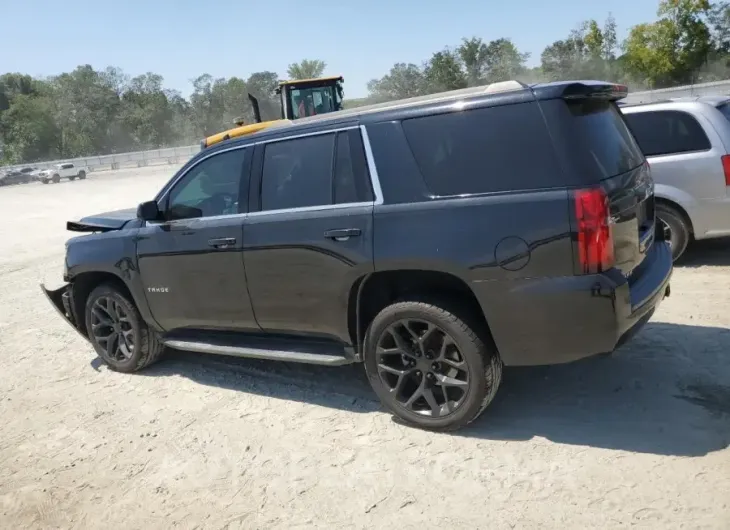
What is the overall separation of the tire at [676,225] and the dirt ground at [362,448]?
118 cm

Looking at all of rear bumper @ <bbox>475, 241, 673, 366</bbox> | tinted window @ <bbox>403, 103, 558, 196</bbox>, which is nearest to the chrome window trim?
tinted window @ <bbox>403, 103, 558, 196</bbox>

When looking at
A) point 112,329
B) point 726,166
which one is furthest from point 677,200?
point 112,329

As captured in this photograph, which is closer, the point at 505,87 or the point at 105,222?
the point at 505,87

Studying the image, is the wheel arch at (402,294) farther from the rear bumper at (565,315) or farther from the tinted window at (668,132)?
the tinted window at (668,132)

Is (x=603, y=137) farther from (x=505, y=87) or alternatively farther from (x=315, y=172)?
(x=315, y=172)

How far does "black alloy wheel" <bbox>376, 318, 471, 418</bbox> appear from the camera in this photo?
12.1 ft

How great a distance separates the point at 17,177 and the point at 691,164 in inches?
2129

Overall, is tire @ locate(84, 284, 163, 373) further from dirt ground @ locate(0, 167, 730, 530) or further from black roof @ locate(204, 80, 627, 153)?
black roof @ locate(204, 80, 627, 153)

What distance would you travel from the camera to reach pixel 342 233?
3822mm

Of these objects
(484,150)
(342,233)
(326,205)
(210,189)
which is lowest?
(342,233)

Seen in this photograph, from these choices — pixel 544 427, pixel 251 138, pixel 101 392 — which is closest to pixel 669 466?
pixel 544 427

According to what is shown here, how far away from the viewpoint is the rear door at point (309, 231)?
12.6 feet

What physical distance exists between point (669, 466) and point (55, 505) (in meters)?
3.43

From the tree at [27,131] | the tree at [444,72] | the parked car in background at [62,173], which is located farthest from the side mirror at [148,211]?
the tree at [27,131]
